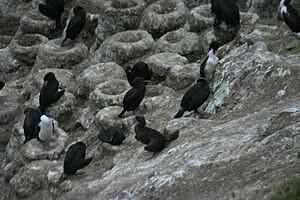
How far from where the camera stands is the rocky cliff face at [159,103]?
1297 centimetres

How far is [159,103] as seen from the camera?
1858cm

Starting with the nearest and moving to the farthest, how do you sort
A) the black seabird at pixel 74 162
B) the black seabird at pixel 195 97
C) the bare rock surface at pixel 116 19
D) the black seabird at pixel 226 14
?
the black seabird at pixel 74 162 < the black seabird at pixel 195 97 < the black seabird at pixel 226 14 < the bare rock surface at pixel 116 19

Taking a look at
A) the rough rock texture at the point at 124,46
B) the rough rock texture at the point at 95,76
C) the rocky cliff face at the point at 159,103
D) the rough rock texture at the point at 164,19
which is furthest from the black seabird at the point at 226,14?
the rough rock texture at the point at 95,76

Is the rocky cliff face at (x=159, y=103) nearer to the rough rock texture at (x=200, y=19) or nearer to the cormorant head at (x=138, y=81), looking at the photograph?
the rough rock texture at (x=200, y=19)

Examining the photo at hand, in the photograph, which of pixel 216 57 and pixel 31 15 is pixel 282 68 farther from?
pixel 31 15

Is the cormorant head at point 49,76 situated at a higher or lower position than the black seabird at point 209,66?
lower

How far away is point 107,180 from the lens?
1523 cm

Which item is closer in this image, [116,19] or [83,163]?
[83,163]

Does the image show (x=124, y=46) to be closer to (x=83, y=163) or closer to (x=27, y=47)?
(x=27, y=47)

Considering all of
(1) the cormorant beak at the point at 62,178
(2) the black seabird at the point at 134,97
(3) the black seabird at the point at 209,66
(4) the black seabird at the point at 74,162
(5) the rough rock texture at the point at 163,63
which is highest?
(3) the black seabird at the point at 209,66

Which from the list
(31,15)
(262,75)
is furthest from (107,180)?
(31,15)

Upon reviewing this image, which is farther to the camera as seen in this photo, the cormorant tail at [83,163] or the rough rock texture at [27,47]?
the rough rock texture at [27,47]

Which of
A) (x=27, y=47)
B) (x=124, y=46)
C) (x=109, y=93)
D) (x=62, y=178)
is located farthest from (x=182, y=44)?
(x=62, y=178)

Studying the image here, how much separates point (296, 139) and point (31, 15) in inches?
654
